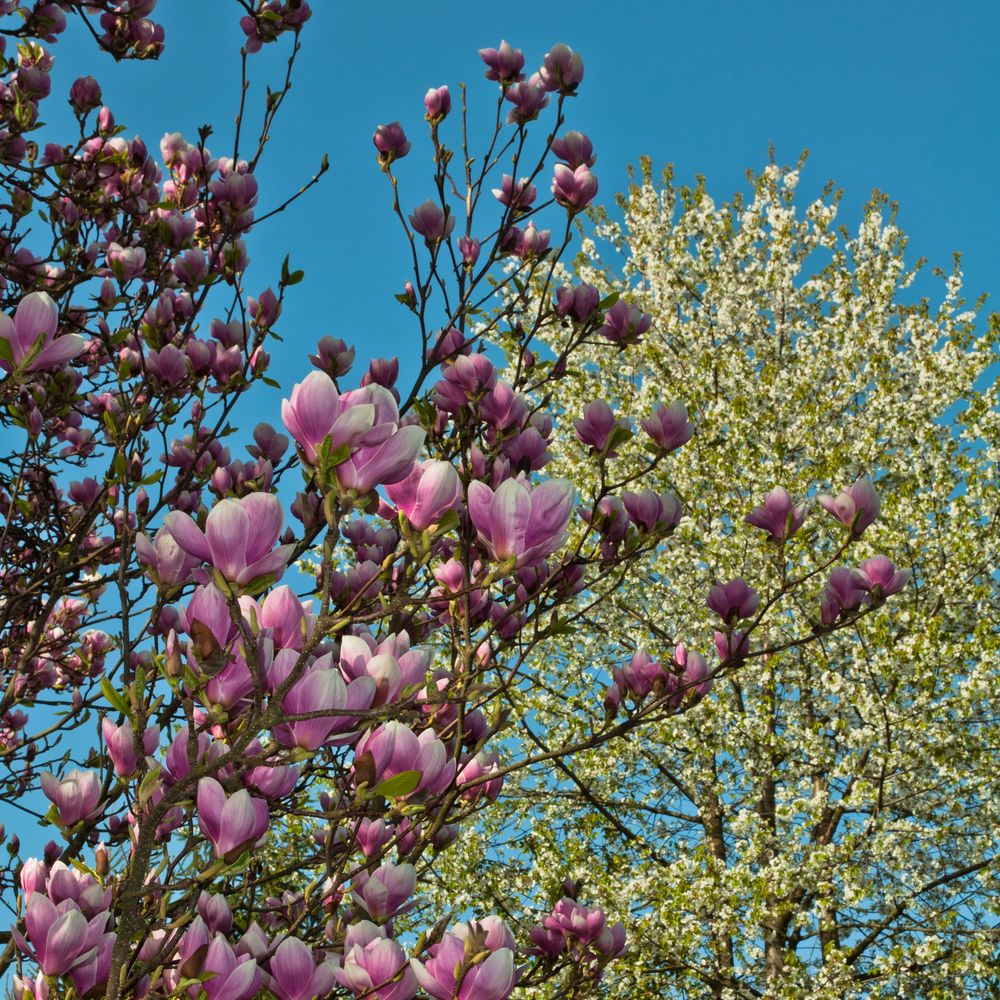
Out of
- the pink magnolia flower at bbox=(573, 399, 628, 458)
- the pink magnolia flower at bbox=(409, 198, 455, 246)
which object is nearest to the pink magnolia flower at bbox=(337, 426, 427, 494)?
the pink magnolia flower at bbox=(573, 399, 628, 458)

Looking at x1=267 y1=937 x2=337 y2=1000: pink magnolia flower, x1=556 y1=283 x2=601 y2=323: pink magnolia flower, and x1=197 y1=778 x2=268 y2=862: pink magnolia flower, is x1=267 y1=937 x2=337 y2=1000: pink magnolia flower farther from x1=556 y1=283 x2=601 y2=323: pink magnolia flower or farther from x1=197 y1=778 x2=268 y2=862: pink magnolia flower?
x1=556 y1=283 x2=601 y2=323: pink magnolia flower

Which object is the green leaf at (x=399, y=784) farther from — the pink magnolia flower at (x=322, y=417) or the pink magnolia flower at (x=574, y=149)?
the pink magnolia flower at (x=574, y=149)

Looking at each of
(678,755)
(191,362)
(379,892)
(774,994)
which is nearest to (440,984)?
(379,892)

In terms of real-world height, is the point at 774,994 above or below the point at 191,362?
below

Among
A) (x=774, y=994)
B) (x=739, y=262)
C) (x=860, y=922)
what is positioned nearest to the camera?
(x=774, y=994)

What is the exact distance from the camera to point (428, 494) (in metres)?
1.30

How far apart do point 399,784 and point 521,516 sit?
42 centimetres

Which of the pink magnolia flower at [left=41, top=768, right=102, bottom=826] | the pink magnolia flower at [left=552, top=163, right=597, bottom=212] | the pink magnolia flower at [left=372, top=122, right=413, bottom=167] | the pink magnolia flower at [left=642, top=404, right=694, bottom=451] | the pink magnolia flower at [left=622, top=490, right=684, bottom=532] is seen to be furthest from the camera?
the pink magnolia flower at [left=372, top=122, right=413, bottom=167]

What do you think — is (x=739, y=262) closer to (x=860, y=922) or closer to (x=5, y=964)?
(x=860, y=922)

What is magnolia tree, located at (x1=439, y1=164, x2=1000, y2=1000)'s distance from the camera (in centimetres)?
723

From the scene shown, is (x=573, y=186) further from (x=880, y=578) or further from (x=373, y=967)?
(x=373, y=967)

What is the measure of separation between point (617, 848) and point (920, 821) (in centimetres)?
279

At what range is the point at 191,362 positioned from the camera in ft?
9.12

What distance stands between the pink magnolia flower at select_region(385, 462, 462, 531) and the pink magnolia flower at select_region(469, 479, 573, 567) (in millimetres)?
53
